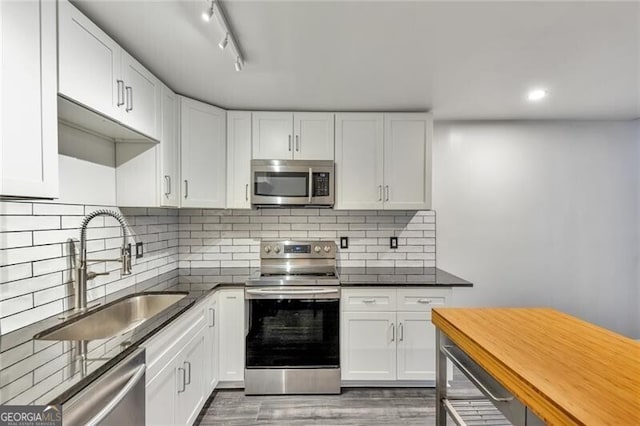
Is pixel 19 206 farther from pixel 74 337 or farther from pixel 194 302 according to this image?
pixel 194 302

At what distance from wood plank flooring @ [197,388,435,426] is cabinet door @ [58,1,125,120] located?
209cm

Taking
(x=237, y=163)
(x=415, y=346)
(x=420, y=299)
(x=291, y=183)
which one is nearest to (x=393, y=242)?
(x=420, y=299)

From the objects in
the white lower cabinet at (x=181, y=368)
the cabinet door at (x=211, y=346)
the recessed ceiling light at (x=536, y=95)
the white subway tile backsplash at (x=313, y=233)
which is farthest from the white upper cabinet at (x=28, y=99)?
the recessed ceiling light at (x=536, y=95)

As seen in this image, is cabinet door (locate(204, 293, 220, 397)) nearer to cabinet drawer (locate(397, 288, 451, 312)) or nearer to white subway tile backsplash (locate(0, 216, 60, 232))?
white subway tile backsplash (locate(0, 216, 60, 232))

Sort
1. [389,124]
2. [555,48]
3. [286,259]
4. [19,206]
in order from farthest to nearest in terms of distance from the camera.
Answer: [286,259] < [389,124] < [555,48] < [19,206]

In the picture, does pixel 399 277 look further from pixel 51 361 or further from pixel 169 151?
pixel 51 361

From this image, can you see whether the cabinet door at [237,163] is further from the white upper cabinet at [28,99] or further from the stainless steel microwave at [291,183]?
the white upper cabinet at [28,99]

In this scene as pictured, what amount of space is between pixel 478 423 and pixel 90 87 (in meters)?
2.88

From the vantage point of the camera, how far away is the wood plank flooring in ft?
7.05

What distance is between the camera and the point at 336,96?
2377 mm

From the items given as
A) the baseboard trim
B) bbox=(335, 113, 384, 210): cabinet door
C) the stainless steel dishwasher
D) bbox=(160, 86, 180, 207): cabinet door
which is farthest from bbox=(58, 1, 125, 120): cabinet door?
the baseboard trim

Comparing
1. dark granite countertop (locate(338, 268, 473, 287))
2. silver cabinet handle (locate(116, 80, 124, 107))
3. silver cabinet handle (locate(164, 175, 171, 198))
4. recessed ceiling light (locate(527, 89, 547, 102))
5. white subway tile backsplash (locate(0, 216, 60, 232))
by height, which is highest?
recessed ceiling light (locate(527, 89, 547, 102))

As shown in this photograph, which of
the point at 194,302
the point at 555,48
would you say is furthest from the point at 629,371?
the point at 194,302

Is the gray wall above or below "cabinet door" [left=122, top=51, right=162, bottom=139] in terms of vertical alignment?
below
